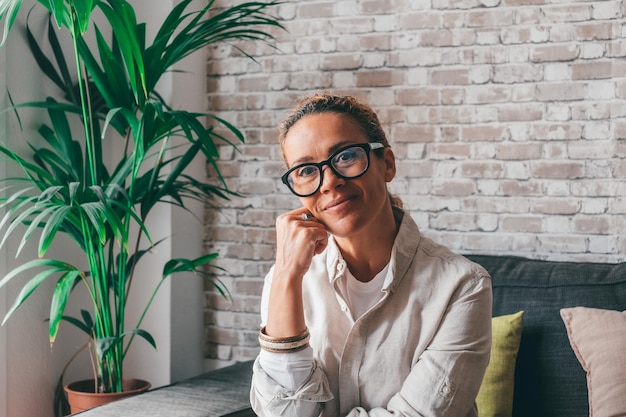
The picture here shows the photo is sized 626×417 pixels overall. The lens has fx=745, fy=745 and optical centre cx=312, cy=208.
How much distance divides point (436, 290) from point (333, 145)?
14.9 inches

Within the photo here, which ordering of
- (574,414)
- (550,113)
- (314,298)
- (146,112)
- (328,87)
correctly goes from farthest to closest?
(328,87)
(550,113)
(146,112)
(574,414)
(314,298)

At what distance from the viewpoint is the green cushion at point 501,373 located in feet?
6.70

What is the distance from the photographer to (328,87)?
2879 millimetres

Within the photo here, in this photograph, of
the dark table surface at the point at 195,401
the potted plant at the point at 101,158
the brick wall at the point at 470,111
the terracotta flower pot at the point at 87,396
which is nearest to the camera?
the dark table surface at the point at 195,401

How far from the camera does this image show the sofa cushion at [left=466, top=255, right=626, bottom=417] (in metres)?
2.04

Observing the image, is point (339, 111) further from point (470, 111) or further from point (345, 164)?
point (470, 111)

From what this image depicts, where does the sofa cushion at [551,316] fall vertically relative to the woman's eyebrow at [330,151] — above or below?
below

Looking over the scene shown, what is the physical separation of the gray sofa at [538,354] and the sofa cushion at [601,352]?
0.08 meters

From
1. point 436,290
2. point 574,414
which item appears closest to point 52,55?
point 436,290

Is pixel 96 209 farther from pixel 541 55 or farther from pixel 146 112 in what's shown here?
pixel 541 55

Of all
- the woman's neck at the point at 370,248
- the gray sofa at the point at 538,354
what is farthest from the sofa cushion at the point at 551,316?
the woman's neck at the point at 370,248

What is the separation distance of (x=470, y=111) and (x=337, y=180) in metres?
1.26

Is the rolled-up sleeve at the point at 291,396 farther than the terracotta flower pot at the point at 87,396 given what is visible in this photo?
No

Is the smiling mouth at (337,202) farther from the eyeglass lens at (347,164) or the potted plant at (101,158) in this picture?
the potted plant at (101,158)
